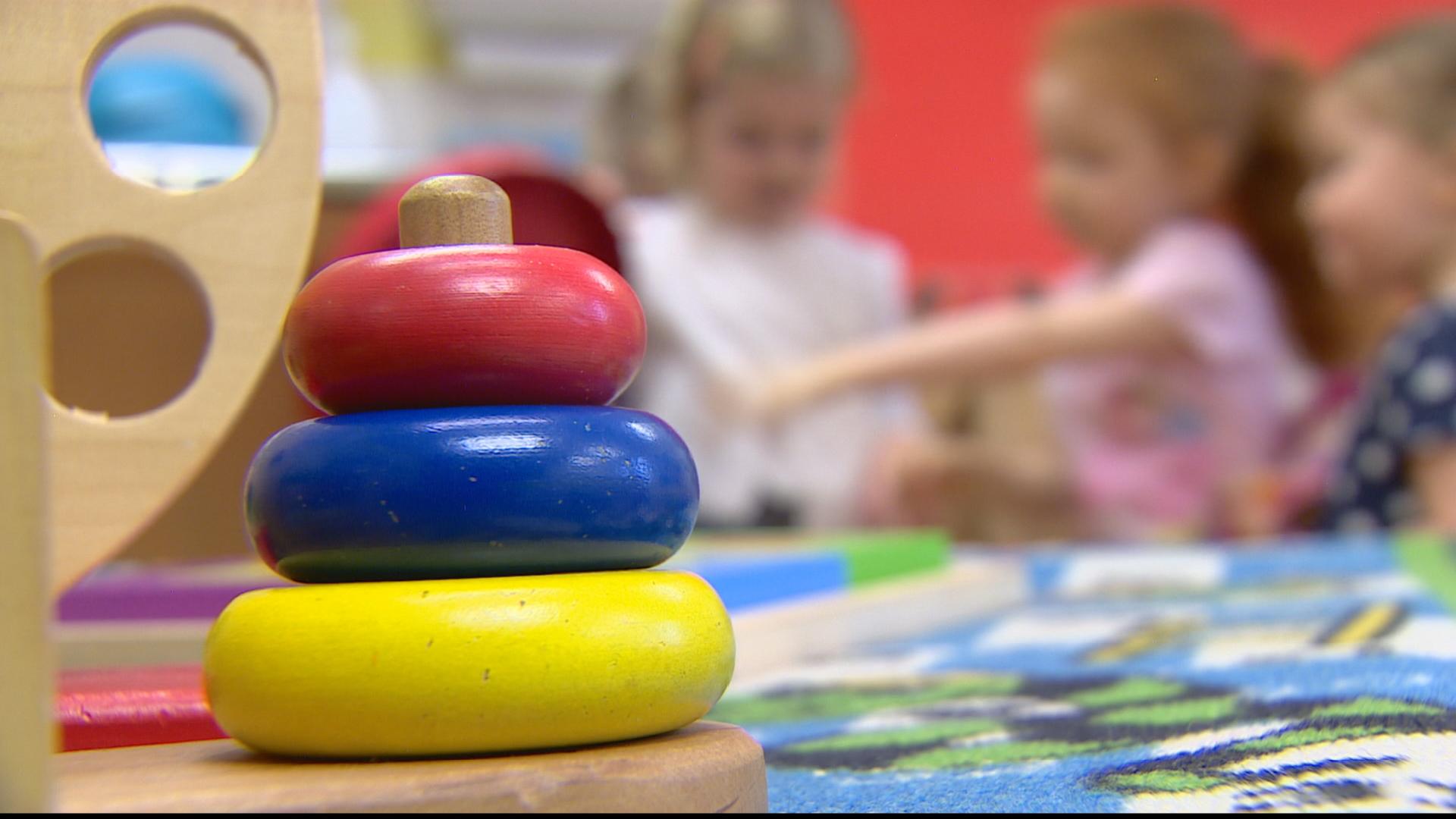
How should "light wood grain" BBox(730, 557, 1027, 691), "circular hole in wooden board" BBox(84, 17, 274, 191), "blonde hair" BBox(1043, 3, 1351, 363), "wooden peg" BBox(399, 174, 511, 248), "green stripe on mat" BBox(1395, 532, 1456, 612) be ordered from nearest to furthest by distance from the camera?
"wooden peg" BBox(399, 174, 511, 248), "light wood grain" BBox(730, 557, 1027, 691), "green stripe on mat" BBox(1395, 532, 1456, 612), "blonde hair" BBox(1043, 3, 1351, 363), "circular hole in wooden board" BBox(84, 17, 274, 191)

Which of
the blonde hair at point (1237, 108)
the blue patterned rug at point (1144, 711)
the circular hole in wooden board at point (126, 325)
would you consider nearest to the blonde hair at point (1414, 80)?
Result: the blonde hair at point (1237, 108)

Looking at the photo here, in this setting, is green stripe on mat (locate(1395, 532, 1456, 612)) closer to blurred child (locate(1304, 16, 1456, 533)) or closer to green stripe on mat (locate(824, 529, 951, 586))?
blurred child (locate(1304, 16, 1456, 533))

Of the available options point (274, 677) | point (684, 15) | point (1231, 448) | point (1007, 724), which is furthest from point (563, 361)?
point (684, 15)

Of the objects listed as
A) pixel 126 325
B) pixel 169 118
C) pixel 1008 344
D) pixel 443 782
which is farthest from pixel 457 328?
pixel 169 118

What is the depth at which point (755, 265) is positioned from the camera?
6.84 ft

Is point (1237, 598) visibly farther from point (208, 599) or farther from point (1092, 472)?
point (1092, 472)

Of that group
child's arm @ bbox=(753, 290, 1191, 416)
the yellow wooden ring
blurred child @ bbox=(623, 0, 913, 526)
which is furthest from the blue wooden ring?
blurred child @ bbox=(623, 0, 913, 526)

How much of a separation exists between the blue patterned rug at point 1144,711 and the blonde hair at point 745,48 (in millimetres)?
1156

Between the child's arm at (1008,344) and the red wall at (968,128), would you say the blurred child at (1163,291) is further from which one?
the red wall at (968,128)

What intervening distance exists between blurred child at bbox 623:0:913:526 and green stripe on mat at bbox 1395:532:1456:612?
0.92 m

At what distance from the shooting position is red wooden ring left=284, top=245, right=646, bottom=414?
34 cm

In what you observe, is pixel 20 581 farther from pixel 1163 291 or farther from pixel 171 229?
pixel 1163 291

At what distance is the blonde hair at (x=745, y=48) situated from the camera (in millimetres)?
1857

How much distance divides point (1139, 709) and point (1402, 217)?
1.28m
